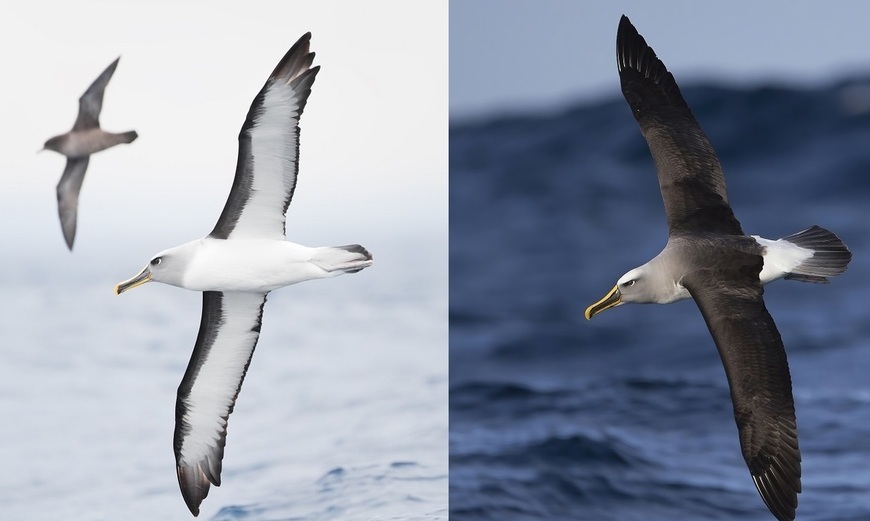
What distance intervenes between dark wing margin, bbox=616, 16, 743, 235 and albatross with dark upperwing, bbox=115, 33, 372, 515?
4.34 ft

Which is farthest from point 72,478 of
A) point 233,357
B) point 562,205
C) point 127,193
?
point 562,205

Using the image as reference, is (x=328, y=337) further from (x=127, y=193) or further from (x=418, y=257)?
(x=127, y=193)

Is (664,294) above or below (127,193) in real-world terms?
below

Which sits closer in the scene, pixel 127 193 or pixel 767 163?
pixel 127 193

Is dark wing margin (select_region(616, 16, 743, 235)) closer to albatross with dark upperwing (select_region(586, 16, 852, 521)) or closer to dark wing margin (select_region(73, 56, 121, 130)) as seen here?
albatross with dark upperwing (select_region(586, 16, 852, 521))

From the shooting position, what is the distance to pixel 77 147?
16.4 feet

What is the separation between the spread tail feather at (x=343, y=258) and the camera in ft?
15.9

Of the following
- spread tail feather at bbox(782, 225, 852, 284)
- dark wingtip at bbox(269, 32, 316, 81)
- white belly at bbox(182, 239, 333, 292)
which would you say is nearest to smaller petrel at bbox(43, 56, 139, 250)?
white belly at bbox(182, 239, 333, 292)

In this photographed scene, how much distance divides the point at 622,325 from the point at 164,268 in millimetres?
3418

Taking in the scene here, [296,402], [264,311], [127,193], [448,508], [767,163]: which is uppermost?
[767,163]

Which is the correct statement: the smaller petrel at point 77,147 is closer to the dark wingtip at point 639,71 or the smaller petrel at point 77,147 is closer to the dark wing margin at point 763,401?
the dark wingtip at point 639,71

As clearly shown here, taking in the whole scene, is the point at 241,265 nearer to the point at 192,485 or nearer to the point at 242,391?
the point at 242,391

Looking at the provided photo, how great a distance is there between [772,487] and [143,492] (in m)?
2.69

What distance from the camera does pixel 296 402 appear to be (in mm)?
5688
